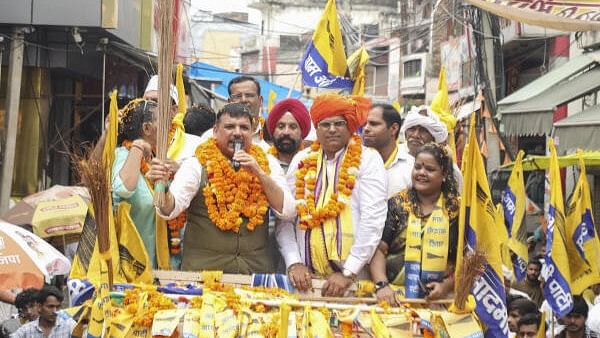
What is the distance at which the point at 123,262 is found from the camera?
20.3 feet

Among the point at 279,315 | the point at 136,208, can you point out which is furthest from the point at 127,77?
the point at 279,315

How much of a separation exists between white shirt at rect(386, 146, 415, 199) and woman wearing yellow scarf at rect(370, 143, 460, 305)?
66 centimetres

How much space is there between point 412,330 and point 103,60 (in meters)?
11.8

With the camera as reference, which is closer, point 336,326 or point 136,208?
point 336,326

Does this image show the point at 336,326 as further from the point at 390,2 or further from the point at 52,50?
the point at 390,2

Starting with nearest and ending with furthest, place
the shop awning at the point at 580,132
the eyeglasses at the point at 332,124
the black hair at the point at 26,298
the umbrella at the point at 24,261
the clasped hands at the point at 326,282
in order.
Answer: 1. the clasped hands at the point at 326,282
2. the eyeglasses at the point at 332,124
3. the umbrella at the point at 24,261
4. the black hair at the point at 26,298
5. the shop awning at the point at 580,132

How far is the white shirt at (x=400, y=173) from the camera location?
7.20m

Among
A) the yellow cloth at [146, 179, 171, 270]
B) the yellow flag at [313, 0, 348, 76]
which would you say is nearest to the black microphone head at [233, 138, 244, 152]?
the yellow cloth at [146, 179, 171, 270]

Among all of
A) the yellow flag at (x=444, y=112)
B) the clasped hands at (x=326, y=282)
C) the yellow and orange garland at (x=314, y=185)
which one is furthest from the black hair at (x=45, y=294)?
the yellow flag at (x=444, y=112)

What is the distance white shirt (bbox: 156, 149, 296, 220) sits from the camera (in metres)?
6.13

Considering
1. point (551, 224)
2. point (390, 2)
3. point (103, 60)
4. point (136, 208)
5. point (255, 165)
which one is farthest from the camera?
point (390, 2)

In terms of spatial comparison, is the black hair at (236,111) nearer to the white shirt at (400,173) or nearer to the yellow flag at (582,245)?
the white shirt at (400,173)

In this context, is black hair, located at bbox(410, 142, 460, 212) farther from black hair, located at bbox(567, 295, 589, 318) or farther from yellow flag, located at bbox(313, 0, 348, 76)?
yellow flag, located at bbox(313, 0, 348, 76)

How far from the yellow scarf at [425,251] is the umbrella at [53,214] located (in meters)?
5.20
